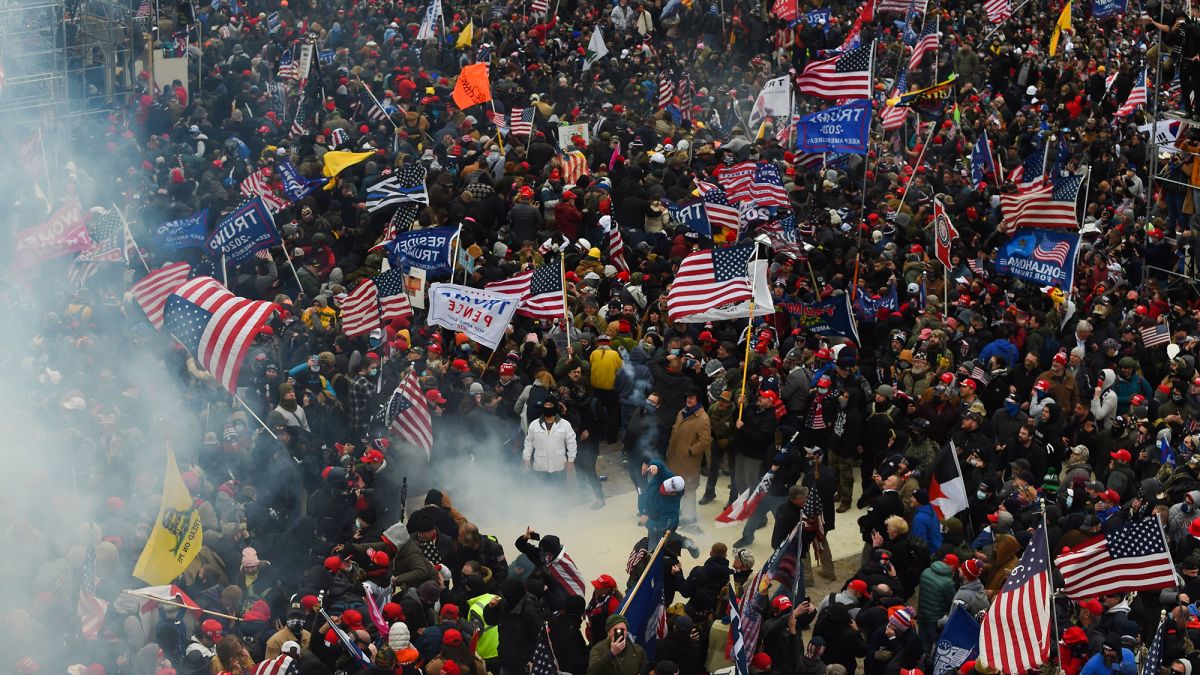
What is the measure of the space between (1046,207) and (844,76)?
11.3 ft

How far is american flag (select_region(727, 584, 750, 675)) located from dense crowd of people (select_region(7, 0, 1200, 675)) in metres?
A: 0.25

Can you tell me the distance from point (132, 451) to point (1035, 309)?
11584mm

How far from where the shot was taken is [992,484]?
16969mm

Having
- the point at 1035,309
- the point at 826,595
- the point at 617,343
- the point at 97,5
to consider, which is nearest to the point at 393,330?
the point at 617,343

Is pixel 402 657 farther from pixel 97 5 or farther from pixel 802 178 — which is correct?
pixel 97 5

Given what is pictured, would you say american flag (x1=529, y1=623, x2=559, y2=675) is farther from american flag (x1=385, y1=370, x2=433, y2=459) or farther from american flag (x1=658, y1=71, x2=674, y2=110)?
american flag (x1=658, y1=71, x2=674, y2=110)

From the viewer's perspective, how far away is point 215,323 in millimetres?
17062

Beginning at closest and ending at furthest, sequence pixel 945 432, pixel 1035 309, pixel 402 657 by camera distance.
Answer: pixel 402 657 < pixel 945 432 < pixel 1035 309

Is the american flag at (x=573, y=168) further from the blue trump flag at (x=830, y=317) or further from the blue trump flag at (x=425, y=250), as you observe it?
the blue trump flag at (x=830, y=317)

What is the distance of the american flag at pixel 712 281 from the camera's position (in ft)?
63.4

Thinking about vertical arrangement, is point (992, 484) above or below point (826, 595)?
above

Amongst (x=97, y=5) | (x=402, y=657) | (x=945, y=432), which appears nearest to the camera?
(x=402, y=657)

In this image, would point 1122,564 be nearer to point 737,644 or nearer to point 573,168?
point 737,644

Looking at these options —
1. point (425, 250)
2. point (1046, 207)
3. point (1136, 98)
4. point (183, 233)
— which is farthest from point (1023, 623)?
point (1136, 98)
